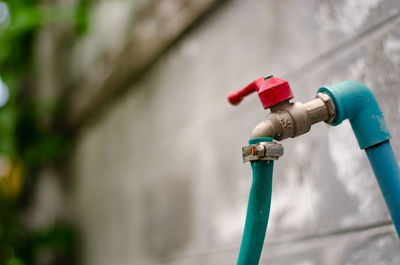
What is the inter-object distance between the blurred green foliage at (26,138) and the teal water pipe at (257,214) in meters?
1.66

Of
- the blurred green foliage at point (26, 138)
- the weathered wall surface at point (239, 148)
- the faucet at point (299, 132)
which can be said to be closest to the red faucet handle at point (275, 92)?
the faucet at point (299, 132)

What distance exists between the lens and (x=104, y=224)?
5.77 feet

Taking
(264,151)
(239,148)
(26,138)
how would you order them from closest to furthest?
(264,151)
(239,148)
(26,138)

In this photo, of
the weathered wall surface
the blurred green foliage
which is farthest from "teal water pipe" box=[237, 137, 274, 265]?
the blurred green foliage

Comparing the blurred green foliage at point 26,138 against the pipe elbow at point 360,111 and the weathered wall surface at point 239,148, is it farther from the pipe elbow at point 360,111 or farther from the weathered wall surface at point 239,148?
the pipe elbow at point 360,111

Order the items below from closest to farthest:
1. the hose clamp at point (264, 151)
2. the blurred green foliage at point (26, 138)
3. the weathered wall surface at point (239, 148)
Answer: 1. the hose clamp at point (264, 151)
2. the weathered wall surface at point (239, 148)
3. the blurred green foliage at point (26, 138)

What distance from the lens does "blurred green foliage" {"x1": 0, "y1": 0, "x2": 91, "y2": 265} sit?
1.94 meters

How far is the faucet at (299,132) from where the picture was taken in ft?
1.51

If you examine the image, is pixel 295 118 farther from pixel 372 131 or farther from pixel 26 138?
pixel 26 138

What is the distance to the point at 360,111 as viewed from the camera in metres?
0.49

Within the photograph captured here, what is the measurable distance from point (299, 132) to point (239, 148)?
0.47 m

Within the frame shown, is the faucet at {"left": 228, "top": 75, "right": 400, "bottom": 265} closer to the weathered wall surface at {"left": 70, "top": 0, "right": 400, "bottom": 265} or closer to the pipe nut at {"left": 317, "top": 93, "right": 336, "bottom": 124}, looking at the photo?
the pipe nut at {"left": 317, "top": 93, "right": 336, "bottom": 124}

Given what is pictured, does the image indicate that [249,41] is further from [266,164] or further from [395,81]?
[266,164]

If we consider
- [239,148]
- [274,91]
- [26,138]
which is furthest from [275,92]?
[26,138]
